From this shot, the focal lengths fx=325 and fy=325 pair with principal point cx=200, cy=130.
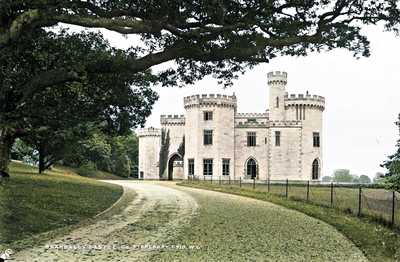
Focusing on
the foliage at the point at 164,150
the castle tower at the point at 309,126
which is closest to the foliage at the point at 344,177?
the castle tower at the point at 309,126

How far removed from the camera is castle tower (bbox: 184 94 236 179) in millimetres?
35281

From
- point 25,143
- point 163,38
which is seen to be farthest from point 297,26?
point 25,143

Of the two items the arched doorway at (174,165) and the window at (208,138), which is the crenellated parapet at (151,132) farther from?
the window at (208,138)

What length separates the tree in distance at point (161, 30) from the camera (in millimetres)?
8930

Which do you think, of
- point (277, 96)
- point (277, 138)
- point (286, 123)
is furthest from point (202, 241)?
point (277, 96)

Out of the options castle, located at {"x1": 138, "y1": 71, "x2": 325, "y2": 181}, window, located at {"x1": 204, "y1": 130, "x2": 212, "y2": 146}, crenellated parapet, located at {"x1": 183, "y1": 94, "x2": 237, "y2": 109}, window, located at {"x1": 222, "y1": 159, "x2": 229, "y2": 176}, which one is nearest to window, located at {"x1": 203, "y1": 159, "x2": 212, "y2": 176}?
castle, located at {"x1": 138, "y1": 71, "x2": 325, "y2": 181}

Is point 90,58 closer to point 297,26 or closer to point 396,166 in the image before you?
point 297,26

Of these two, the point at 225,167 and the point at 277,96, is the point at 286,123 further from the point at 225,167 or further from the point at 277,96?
the point at 225,167

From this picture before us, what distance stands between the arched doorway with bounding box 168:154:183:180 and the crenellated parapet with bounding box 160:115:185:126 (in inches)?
158

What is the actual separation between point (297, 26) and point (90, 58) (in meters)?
6.81

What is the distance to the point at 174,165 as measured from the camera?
132ft

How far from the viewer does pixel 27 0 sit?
28.7 ft

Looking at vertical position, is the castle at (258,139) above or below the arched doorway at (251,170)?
above

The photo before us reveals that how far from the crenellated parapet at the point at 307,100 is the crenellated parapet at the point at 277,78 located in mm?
1965
